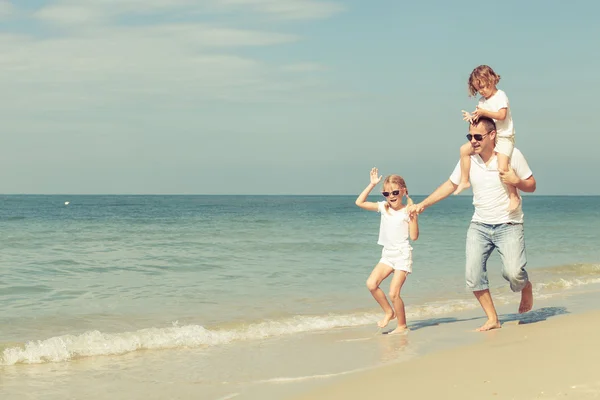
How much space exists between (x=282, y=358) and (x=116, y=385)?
4.87 feet

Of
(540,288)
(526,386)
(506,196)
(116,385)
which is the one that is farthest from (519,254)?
(540,288)

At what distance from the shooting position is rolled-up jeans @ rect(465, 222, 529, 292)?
20.5 ft

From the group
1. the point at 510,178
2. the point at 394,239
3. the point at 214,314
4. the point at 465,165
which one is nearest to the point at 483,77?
the point at 465,165

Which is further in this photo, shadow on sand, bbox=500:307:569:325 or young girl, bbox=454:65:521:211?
shadow on sand, bbox=500:307:569:325

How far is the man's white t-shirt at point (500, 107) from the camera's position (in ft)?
19.8

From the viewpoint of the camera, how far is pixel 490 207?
627cm

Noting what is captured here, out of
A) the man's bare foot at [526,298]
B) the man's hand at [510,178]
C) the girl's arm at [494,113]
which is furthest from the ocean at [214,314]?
the girl's arm at [494,113]

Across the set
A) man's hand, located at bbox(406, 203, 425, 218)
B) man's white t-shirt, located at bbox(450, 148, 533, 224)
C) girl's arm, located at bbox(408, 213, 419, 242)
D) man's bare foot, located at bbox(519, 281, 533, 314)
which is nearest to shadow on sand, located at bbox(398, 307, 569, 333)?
man's bare foot, located at bbox(519, 281, 533, 314)

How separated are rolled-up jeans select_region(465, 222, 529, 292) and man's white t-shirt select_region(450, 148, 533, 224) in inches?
3.4

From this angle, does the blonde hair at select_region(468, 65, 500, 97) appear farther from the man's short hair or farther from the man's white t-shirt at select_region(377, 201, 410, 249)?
the man's white t-shirt at select_region(377, 201, 410, 249)

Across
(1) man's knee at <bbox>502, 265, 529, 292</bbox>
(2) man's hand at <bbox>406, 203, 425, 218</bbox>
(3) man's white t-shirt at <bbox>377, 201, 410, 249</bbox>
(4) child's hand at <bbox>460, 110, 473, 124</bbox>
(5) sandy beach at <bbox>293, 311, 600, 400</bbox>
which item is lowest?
(5) sandy beach at <bbox>293, 311, 600, 400</bbox>

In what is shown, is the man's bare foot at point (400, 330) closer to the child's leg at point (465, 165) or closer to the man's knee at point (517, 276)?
the man's knee at point (517, 276)

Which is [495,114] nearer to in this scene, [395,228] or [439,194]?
[439,194]

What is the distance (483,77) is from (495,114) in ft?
1.18
